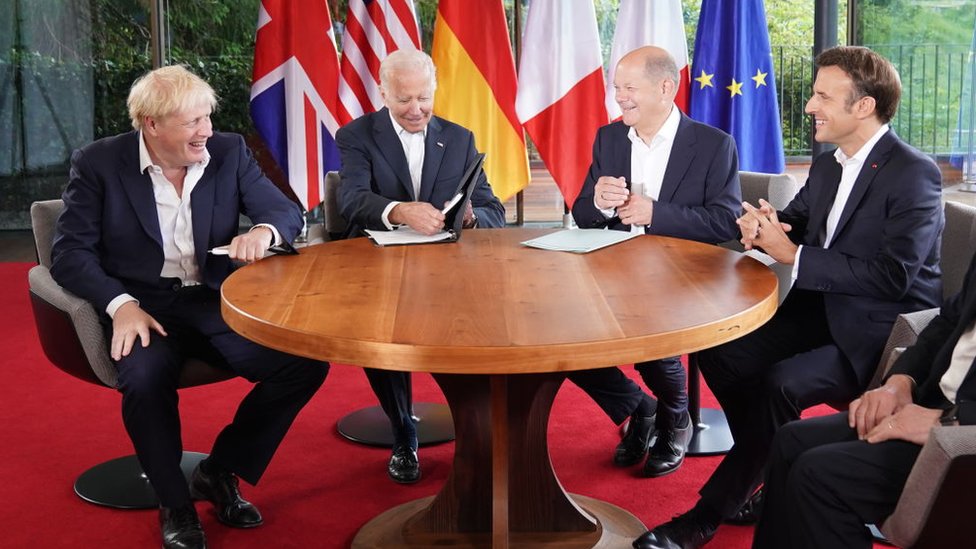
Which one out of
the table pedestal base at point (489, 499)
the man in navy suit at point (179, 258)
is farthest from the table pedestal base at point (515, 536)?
the man in navy suit at point (179, 258)

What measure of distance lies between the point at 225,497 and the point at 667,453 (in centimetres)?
140

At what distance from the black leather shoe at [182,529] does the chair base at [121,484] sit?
0.93 feet

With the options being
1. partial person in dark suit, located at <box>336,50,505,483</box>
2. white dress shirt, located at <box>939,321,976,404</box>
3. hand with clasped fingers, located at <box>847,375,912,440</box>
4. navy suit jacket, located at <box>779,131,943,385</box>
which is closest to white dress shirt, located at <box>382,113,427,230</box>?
partial person in dark suit, located at <box>336,50,505,483</box>

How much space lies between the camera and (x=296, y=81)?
586 centimetres

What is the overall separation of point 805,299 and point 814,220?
23cm

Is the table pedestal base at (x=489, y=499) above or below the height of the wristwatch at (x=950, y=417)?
below

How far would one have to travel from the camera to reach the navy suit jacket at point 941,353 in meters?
2.02

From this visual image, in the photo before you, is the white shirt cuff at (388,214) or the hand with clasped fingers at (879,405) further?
the white shirt cuff at (388,214)

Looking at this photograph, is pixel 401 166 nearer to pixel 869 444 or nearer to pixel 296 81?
pixel 869 444

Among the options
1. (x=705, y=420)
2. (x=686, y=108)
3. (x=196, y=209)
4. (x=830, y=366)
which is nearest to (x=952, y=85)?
(x=686, y=108)

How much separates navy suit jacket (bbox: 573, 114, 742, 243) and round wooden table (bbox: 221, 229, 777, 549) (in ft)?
0.45

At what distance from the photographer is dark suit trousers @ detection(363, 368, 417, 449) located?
11.0ft


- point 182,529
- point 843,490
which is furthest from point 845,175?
point 182,529

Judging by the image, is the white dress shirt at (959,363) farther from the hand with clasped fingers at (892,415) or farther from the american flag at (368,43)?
the american flag at (368,43)
